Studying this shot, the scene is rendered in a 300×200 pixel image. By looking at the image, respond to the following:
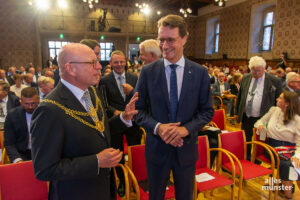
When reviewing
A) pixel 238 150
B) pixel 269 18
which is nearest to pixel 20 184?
pixel 238 150

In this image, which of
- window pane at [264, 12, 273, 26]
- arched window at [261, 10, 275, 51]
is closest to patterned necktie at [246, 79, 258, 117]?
arched window at [261, 10, 275, 51]

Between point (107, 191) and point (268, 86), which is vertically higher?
point (268, 86)

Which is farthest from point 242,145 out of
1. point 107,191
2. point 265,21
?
point 265,21

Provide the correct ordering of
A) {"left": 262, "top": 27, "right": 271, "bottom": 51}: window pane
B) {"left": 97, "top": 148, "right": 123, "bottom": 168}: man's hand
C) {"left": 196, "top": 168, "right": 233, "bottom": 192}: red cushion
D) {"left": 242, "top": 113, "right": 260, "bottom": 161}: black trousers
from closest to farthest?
{"left": 97, "top": 148, "right": 123, "bottom": 168}: man's hand < {"left": 196, "top": 168, "right": 233, "bottom": 192}: red cushion < {"left": 242, "top": 113, "right": 260, "bottom": 161}: black trousers < {"left": 262, "top": 27, "right": 271, "bottom": 51}: window pane

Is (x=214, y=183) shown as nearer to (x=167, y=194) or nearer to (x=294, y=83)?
(x=167, y=194)

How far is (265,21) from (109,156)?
44.1 ft

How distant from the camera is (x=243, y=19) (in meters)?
12.8

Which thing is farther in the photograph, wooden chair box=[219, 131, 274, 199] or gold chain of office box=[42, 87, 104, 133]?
wooden chair box=[219, 131, 274, 199]

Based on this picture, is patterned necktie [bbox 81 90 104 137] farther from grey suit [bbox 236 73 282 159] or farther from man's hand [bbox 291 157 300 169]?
grey suit [bbox 236 73 282 159]

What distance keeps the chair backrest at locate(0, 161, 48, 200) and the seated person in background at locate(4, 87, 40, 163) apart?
17.9 inches

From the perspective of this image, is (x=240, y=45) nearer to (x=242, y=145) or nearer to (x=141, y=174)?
(x=242, y=145)

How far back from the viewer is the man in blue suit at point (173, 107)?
1.52 meters

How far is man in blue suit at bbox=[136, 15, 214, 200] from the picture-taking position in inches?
59.7

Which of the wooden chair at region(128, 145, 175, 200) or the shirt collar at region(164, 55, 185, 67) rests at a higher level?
the shirt collar at region(164, 55, 185, 67)
